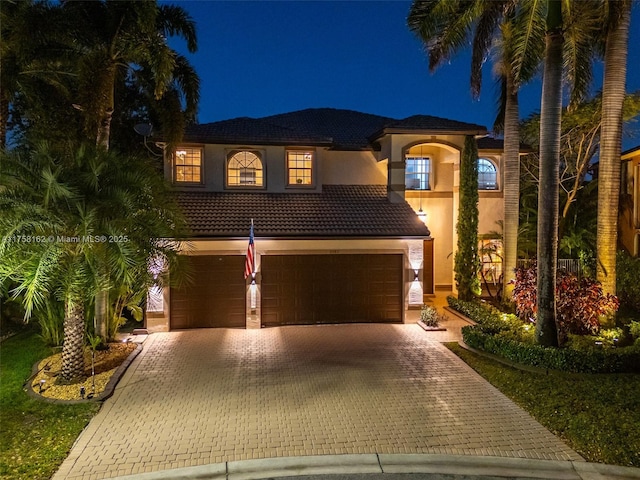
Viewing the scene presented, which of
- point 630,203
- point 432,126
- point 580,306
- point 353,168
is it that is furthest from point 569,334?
point 630,203

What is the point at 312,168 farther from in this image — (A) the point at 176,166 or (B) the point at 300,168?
(A) the point at 176,166

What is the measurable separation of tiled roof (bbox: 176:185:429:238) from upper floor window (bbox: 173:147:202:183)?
0.65 metres

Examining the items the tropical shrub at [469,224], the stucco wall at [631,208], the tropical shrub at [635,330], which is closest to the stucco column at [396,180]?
the tropical shrub at [469,224]

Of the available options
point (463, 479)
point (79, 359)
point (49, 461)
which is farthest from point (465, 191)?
point (49, 461)

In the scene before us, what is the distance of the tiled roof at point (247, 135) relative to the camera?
52.1ft

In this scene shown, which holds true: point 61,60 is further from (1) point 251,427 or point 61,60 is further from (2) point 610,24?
(2) point 610,24

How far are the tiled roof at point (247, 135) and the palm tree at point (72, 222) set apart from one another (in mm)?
7088

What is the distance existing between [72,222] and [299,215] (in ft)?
26.1

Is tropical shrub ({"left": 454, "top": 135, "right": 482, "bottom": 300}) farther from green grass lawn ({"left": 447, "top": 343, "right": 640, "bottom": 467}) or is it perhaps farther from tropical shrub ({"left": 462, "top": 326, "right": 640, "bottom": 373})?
tropical shrub ({"left": 462, "top": 326, "right": 640, "bottom": 373})

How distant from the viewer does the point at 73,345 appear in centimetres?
949

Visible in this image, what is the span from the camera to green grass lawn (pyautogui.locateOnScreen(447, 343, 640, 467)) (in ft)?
22.3

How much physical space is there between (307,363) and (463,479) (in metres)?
5.15

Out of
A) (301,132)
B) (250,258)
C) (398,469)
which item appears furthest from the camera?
(301,132)

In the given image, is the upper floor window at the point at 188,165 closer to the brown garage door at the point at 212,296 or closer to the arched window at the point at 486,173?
the brown garage door at the point at 212,296
